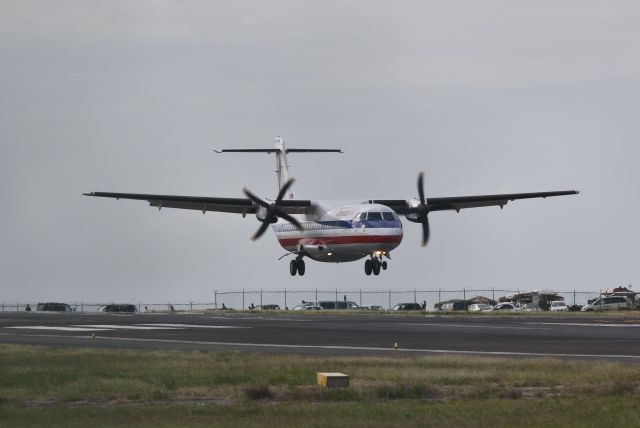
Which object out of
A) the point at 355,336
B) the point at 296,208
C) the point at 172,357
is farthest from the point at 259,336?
the point at 296,208

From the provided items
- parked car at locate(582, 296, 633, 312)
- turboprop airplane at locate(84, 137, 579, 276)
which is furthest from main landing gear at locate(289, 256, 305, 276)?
parked car at locate(582, 296, 633, 312)

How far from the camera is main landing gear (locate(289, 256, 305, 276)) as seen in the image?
261 ft

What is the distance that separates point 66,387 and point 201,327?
95.2 feet

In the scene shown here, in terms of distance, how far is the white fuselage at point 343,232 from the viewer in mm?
67938

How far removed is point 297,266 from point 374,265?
968cm

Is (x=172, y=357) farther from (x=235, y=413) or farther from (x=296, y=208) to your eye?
(x=296, y=208)

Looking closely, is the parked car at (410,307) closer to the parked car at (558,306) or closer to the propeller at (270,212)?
the parked car at (558,306)

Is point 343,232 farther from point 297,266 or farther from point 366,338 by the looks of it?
point 366,338

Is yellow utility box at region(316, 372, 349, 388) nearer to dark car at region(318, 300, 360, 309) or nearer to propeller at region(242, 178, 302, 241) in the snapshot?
propeller at region(242, 178, 302, 241)

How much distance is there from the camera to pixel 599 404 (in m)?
20.7

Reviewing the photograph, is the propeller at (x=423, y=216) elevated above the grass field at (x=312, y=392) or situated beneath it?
elevated above

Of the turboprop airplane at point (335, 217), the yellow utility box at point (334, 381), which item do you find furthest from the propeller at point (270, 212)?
the yellow utility box at point (334, 381)

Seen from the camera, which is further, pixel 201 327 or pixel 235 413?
pixel 201 327

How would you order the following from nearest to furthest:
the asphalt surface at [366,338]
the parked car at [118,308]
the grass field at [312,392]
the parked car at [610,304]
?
1. the grass field at [312,392]
2. the asphalt surface at [366,338]
3. the parked car at [610,304]
4. the parked car at [118,308]
